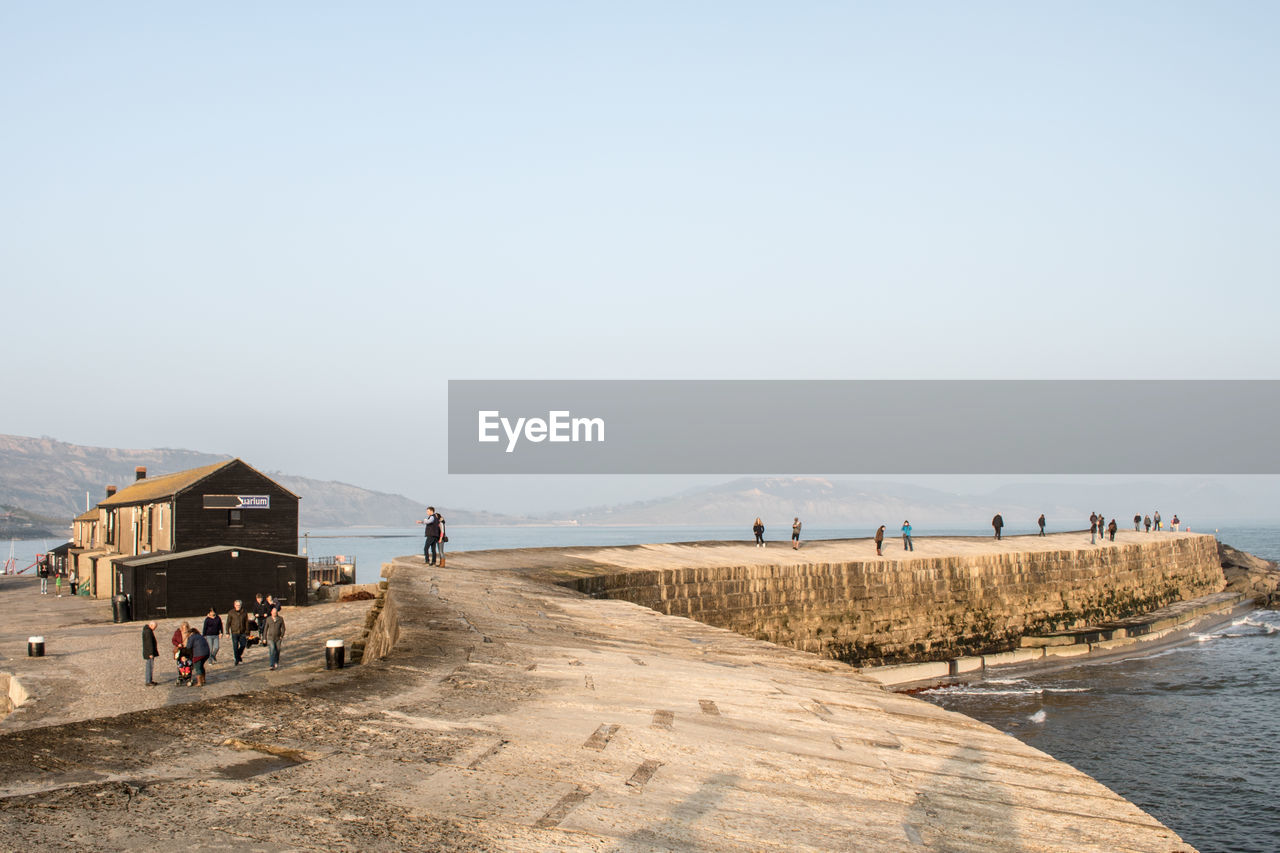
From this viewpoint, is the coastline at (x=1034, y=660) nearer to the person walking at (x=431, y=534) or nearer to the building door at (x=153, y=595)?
the person walking at (x=431, y=534)

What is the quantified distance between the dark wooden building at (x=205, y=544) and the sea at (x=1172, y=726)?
28.7 meters

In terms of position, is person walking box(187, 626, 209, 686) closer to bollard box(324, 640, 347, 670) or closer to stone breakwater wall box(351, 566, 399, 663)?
stone breakwater wall box(351, 566, 399, 663)

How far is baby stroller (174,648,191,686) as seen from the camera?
22750 mm

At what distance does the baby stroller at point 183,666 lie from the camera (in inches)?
896

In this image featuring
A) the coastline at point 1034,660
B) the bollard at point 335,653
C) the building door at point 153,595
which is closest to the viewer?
the bollard at point 335,653

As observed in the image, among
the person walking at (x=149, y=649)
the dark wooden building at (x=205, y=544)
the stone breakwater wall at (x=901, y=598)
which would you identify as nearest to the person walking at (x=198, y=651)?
the person walking at (x=149, y=649)

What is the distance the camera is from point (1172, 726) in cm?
2517

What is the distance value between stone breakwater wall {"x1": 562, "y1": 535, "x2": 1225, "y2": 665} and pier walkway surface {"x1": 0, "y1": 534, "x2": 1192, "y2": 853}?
588 inches

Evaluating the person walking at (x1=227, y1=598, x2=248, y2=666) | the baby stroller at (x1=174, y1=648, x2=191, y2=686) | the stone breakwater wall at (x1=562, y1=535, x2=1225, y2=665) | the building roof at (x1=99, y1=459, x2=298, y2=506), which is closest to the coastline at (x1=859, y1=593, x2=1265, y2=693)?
the stone breakwater wall at (x1=562, y1=535, x2=1225, y2=665)

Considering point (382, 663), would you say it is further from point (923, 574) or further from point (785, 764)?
point (923, 574)

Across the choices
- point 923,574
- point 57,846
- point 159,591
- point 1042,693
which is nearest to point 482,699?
point 57,846

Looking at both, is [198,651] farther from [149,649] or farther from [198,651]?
[149,649]

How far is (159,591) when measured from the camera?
3828cm

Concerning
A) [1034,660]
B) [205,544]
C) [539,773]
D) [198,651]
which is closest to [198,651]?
[198,651]
